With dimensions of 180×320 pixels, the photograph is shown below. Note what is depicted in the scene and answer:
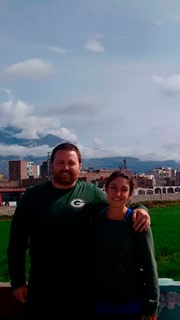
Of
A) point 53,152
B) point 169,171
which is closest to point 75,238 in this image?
point 53,152

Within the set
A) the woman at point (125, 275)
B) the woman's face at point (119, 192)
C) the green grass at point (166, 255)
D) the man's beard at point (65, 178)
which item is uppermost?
the man's beard at point (65, 178)

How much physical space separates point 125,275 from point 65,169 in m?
0.80

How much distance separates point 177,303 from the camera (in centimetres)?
356

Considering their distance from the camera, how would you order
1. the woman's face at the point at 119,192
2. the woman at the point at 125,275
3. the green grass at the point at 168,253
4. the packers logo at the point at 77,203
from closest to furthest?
the woman at the point at 125,275
the woman's face at the point at 119,192
the packers logo at the point at 77,203
the green grass at the point at 168,253

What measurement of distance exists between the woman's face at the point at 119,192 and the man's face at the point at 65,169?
323 millimetres

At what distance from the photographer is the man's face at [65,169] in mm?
3273

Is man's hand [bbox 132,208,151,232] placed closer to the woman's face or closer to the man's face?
the woman's face

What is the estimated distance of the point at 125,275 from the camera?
2955mm

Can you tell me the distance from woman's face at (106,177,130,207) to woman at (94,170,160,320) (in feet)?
0.40

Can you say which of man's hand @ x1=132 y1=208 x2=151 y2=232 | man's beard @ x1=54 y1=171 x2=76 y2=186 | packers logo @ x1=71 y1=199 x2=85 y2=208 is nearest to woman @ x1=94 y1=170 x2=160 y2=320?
man's hand @ x1=132 y1=208 x2=151 y2=232

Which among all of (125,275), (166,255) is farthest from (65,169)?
(166,255)

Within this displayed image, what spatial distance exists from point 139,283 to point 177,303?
2.41 feet

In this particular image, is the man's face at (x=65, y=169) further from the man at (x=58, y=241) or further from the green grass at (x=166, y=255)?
the green grass at (x=166, y=255)

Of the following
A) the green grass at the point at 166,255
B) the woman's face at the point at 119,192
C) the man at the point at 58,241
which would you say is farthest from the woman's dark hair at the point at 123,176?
the green grass at the point at 166,255
